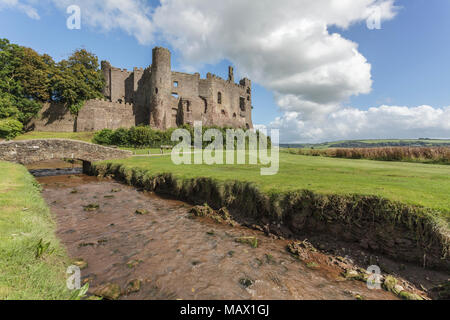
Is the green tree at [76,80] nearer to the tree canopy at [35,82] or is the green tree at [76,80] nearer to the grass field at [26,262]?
the tree canopy at [35,82]

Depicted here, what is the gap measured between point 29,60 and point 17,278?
5309cm

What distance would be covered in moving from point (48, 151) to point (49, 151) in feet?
0.25

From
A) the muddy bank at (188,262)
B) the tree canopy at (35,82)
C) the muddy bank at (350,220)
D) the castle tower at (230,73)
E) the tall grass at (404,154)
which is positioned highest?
the castle tower at (230,73)

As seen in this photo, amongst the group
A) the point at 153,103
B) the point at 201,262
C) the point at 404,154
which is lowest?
the point at 201,262

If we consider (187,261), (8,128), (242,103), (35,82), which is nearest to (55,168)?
(8,128)

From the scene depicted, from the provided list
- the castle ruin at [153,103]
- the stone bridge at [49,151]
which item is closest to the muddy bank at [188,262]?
the stone bridge at [49,151]

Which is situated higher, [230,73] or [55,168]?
[230,73]

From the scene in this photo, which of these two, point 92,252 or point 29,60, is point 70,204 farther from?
point 29,60

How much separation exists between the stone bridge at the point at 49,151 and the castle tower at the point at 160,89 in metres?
25.3

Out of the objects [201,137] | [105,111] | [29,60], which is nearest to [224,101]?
[201,137]

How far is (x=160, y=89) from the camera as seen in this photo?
4706 cm

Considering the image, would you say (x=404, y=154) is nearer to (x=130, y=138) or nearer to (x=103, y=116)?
(x=130, y=138)

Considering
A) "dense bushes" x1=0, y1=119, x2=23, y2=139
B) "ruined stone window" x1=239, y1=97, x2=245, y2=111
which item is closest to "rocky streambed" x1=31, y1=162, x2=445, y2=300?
"dense bushes" x1=0, y1=119, x2=23, y2=139

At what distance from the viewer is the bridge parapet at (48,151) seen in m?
18.8
